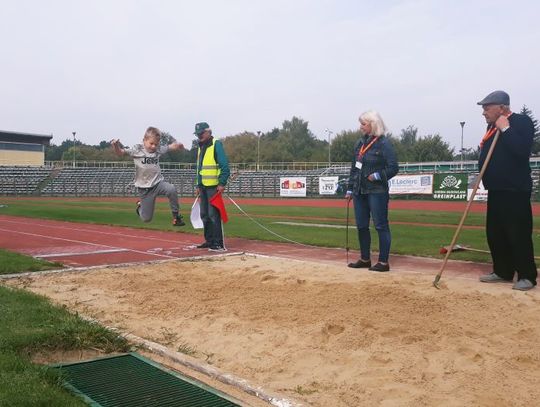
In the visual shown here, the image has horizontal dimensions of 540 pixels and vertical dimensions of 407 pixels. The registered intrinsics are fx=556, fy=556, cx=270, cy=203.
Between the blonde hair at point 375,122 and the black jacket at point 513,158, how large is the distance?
151 centimetres

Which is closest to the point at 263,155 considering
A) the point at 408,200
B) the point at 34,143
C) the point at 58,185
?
the point at 34,143

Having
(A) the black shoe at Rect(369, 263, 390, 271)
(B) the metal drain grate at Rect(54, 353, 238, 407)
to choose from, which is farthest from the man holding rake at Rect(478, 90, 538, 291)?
(B) the metal drain grate at Rect(54, 353, 238, 407)

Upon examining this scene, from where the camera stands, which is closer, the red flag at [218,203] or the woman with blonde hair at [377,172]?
the woman with blonde hair at [377,172]

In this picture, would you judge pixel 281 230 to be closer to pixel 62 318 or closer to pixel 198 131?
pixel 198 131

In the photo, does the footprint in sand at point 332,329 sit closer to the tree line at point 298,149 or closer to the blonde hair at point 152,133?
the blonde hair at point 152,133

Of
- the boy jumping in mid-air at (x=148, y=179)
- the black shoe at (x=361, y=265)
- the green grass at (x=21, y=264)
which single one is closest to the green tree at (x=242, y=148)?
the boy jumping in mid-air at (x=148, y=179)

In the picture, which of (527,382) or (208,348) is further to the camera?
(208,348)

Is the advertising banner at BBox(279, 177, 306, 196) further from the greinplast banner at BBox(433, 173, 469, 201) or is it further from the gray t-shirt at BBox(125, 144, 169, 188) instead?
the gray t-shirt at BBox(125, 144, 169, 188)

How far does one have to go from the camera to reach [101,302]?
5.59 m

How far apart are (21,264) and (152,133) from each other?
122 inches

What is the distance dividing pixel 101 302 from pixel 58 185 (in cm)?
5088

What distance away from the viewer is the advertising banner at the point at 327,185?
1597 inches

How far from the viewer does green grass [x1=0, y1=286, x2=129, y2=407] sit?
3.06m

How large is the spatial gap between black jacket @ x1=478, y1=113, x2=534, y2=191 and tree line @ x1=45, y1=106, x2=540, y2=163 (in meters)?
58.7
